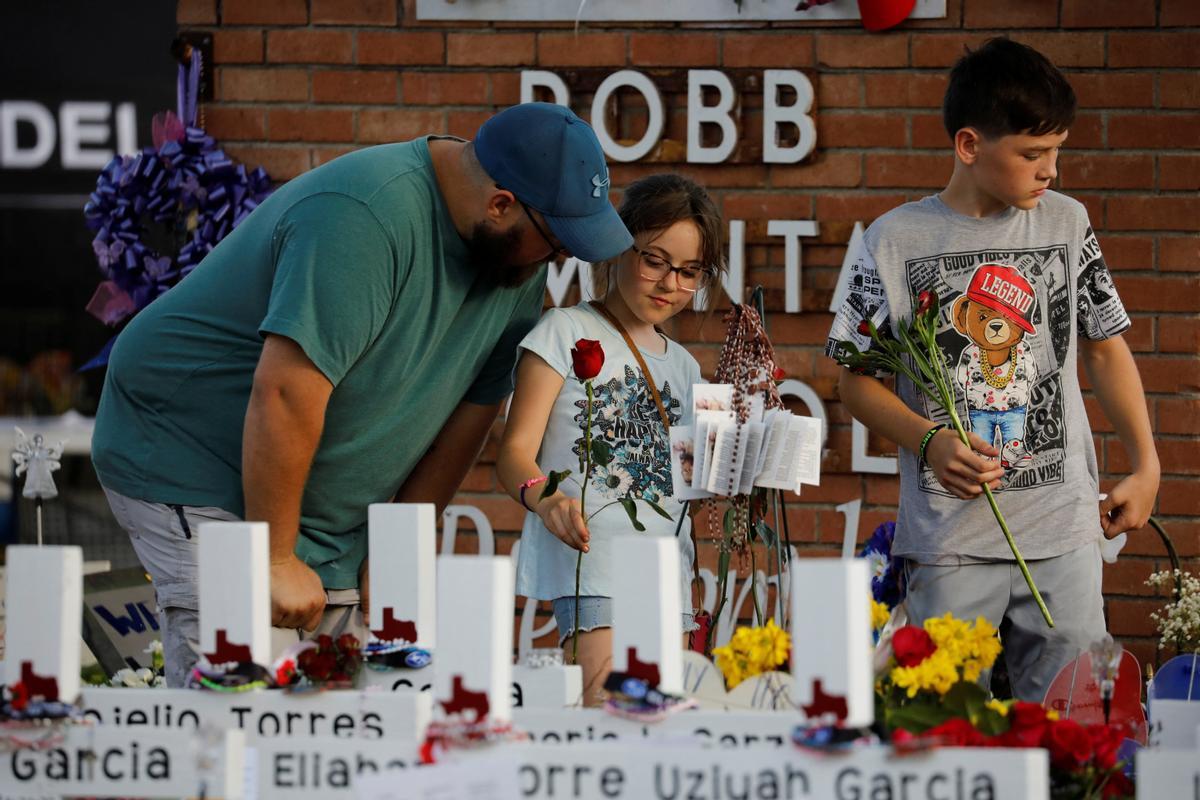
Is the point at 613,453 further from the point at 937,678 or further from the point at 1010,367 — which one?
the point at 937,678

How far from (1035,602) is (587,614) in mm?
799

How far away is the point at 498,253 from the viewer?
2.45 metres

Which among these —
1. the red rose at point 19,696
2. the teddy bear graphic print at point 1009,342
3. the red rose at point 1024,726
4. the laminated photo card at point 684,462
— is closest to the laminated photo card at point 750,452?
the laminated photo card at point 684,462

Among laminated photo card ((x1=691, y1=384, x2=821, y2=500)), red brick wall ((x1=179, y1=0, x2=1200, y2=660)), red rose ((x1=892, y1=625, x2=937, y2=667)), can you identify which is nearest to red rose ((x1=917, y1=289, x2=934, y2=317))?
laminated photo card ((x1=691, y1=384, x2=821, y2=500))

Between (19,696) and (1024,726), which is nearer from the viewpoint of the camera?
(19,696)

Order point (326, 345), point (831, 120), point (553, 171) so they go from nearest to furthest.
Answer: point (326, 345)
point (553, 171)
point (831, 120)

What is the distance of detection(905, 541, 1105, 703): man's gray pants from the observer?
8.23 ft

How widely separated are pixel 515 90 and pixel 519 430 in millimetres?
1670

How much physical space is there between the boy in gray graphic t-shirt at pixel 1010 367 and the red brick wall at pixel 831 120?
123 cm

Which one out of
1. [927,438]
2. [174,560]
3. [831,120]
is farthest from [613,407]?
[831,120]

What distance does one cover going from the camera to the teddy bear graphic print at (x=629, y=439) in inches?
102

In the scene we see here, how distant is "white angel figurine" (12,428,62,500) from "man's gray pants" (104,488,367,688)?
2.71 ft

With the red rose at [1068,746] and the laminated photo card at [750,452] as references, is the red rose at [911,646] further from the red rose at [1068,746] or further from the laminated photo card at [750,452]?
the laminated photo card at [750,452]

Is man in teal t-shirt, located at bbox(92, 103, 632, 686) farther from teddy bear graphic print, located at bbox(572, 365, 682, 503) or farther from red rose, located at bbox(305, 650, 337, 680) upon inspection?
red rose, located at bbox(305, 650, 337, 680)
